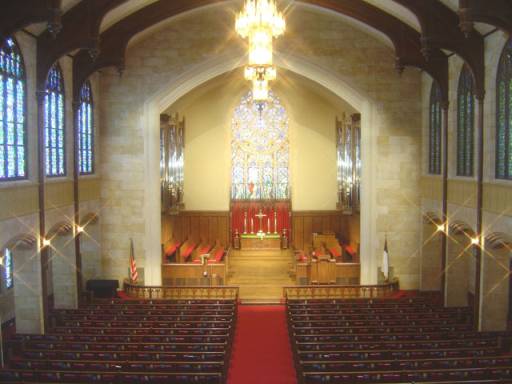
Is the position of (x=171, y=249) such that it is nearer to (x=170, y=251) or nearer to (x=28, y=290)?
(x=170, y=251)

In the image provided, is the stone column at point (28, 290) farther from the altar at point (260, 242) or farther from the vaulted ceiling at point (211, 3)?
the altar at point (260, 242)

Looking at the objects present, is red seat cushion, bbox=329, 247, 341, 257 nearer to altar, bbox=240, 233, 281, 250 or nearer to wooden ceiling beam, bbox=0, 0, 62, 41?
altar, bbox=240, 233, 281, 250

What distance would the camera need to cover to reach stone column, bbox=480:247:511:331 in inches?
687

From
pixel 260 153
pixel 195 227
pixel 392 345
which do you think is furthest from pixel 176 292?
pixel 260 153

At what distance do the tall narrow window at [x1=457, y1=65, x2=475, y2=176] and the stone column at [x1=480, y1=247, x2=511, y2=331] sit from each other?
2967 mm

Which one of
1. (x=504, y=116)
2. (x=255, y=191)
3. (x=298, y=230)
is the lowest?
(x=298, y=230)

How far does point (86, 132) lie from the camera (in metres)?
22.7

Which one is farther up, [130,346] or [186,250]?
[186,250]

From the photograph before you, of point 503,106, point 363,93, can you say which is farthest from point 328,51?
point 503,106

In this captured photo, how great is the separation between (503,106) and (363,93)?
7.65 metres

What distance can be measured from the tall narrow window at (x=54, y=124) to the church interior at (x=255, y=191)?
8 centimetres

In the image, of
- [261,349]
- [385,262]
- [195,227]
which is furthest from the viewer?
[195,227]

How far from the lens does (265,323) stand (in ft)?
64.7

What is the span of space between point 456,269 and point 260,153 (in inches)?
575
